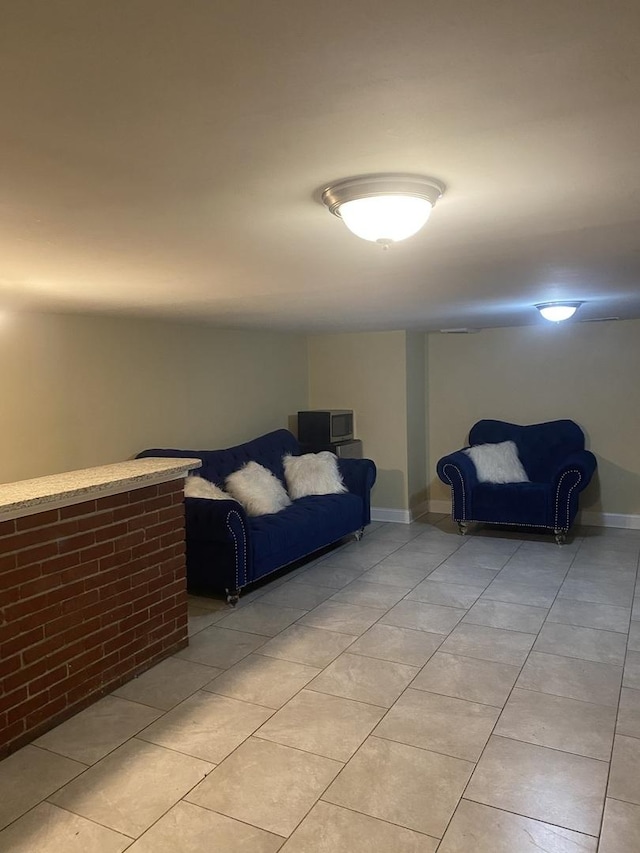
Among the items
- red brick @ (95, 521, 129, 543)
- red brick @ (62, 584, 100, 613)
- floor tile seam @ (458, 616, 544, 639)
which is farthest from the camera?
floor tile seam @ (458, 616, 544, 639)

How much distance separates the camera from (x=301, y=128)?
48.6 inches

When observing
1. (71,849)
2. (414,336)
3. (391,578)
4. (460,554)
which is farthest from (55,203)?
(414,336)

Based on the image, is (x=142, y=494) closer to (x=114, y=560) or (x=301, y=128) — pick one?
(x=114, y=560)

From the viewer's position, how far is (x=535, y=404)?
241 inches

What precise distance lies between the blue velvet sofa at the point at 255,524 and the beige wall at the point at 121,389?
26 cm

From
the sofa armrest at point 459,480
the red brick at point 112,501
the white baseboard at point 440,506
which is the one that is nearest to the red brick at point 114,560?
the red brick at point 112,501

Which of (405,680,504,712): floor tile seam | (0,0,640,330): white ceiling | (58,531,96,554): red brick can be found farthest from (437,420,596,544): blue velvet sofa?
(58,531,96,554): red brick

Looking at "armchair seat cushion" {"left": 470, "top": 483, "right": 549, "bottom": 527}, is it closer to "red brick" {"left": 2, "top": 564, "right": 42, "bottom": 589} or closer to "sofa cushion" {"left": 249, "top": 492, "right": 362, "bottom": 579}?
"sofa cushion" {"left": 249, "top": 492, "right": 362, "bottom": 579}

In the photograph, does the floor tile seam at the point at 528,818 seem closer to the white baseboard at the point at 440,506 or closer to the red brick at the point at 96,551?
the red brick at the point at 96,551

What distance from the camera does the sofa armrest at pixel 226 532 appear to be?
3.90 metres

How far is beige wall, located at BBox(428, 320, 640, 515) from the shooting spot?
226 inches

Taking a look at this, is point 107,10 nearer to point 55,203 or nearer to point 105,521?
point 55,203

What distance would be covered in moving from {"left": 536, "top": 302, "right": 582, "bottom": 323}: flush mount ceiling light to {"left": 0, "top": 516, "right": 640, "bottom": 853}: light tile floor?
1.92m

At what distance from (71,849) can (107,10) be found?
2.16 meters
